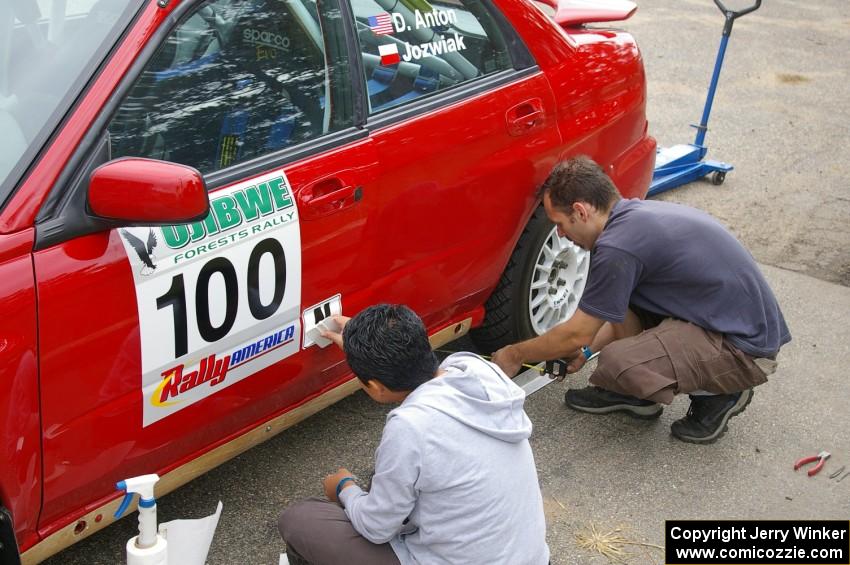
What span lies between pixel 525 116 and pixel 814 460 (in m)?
1.64

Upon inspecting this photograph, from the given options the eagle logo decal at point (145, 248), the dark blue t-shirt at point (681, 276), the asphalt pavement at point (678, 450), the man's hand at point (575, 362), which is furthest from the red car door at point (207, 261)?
the man's hand at point (575, 362)

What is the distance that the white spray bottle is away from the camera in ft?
7.52

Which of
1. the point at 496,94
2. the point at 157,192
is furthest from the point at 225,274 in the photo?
the point at 496,94

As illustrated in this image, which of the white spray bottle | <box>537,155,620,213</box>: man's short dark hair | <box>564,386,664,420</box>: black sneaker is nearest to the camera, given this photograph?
the white spray bottle

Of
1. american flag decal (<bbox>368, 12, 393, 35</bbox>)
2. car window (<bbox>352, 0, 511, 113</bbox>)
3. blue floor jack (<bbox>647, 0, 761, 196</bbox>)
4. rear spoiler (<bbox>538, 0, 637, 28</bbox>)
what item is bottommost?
blue floor jack (<bbox>647, 0, 761, 196</bbox>)

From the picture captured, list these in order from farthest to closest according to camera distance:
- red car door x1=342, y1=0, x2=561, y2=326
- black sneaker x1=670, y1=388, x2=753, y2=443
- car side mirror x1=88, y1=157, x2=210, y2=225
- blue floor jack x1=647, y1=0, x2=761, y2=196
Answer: blue floor jack x1=647, y1=0, x2=761, y2=196, black sneaker x1=670, y1=388, x2=753, y2=443, red car door x1=342, y1=0, x2=561, y2=326, car side mirror x1=88, y1=157, x2=210, y2=225

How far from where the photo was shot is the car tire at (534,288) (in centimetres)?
375

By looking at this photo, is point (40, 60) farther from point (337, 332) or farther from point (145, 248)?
point (337, 332)

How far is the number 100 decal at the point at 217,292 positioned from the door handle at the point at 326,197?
46 mm

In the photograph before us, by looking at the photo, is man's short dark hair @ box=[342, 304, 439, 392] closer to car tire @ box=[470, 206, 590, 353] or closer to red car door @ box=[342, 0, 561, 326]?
red car door @ box=[342, 0, 561, 326]

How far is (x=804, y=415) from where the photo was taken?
13.0 feet

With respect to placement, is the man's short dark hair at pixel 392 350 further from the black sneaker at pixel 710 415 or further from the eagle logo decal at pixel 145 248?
A: the black sneaker at pixel 710 415

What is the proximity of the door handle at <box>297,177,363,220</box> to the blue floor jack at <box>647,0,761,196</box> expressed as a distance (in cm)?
350

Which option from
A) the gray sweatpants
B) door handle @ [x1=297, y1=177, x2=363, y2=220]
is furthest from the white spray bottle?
door handle @ [x1=297, y1=177, x2=363, y2=220]
